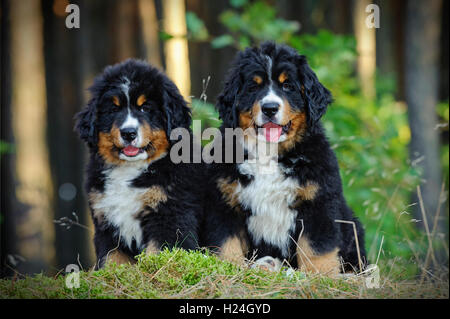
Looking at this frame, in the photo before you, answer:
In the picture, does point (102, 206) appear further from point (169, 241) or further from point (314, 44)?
point (314, 44)

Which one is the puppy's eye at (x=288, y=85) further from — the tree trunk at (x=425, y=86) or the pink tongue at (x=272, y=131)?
the tree trunk at (x=425, y=86)

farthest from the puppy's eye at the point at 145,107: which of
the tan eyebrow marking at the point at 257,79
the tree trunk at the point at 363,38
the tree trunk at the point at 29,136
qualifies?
the tree trunk at the point at 363,38

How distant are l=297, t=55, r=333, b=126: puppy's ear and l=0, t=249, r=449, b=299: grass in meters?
1.24

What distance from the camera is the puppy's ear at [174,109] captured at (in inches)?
148

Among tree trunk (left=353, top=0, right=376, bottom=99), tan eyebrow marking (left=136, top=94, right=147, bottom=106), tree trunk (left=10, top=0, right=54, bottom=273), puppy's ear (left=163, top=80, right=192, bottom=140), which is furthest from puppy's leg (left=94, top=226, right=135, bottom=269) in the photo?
tree trunk (left=353, top=0, right=376, bottom=99)

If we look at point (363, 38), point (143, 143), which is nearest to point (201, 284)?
point (143, 143)

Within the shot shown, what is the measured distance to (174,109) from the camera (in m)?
3.80

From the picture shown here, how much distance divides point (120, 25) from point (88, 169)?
8047 millimetres

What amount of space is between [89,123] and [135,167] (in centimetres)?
49

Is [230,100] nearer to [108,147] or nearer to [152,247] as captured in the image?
[108,147]

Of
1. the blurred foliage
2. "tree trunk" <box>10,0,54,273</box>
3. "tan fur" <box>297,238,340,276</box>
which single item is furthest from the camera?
"tree trunk" <box>10,0,54,273</box>

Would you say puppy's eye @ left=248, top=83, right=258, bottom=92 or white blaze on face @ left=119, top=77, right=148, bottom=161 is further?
puppy's eye @ left=248, top=83, right=258, bottom=92

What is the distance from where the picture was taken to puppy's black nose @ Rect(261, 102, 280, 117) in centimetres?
353

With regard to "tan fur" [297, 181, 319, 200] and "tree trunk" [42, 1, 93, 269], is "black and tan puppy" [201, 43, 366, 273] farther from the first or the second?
"tree trunk" [42, 1, 93, 269]
